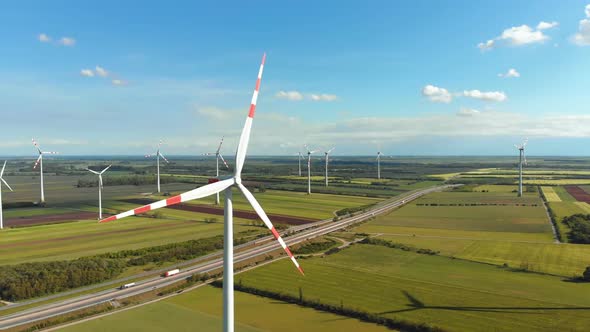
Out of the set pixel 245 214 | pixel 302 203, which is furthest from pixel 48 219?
pixel 302 203

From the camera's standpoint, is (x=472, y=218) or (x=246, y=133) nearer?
(x=246, y=133)

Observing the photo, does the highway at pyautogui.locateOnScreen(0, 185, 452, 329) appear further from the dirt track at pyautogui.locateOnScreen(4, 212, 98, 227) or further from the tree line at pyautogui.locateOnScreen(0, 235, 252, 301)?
the dirt track at pyautogui.locateOnScreen(4, 212, 98, 227)

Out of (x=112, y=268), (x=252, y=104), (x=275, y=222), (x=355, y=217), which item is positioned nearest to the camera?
(x=252, y=104)

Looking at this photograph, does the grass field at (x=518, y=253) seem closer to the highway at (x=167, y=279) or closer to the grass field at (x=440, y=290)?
the grass field at (x=440, y=290)

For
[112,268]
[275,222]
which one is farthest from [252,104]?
[275,222]

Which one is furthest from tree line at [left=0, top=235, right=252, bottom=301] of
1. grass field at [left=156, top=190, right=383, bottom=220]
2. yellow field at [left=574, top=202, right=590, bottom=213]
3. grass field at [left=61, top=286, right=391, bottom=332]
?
yellow field at [left=574, top=202, right=590, bottom=213]

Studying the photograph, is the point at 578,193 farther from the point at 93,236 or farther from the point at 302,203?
the point at 93,236

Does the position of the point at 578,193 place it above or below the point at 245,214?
above

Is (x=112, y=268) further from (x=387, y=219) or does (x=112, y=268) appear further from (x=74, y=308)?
(x=387, y=219)
